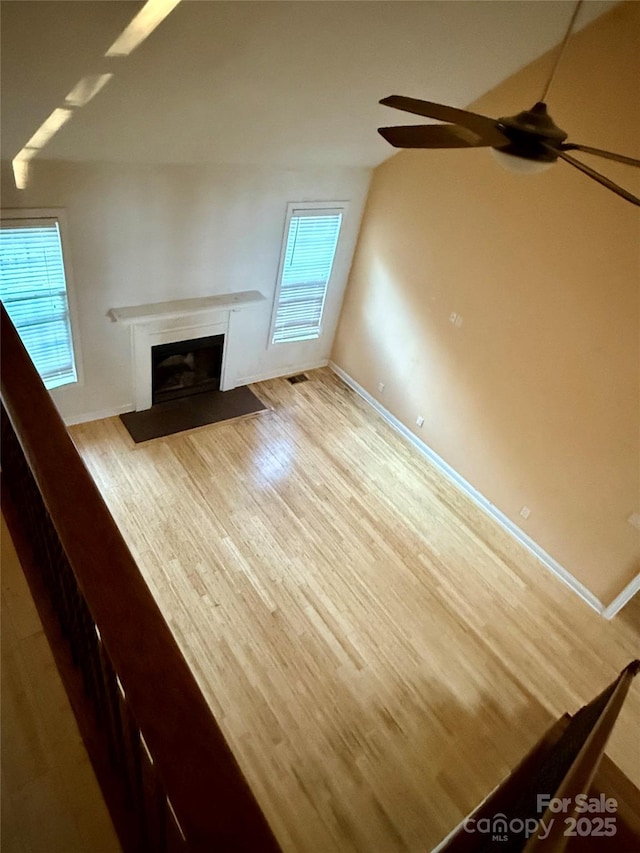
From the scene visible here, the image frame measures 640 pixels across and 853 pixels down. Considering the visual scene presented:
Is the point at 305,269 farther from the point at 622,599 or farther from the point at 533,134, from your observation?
the point at 622,599

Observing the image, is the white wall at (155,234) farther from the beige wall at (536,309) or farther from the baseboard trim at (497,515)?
the baseboard trim at (497,515)

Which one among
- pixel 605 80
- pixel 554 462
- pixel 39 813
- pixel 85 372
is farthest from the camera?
pixel 85 372

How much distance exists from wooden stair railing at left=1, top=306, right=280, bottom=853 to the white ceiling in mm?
2394

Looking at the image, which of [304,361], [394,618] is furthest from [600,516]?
[304,361]

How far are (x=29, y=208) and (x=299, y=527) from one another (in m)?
3.67

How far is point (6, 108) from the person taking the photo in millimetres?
3346

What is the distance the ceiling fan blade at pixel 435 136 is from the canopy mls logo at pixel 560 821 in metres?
2.00

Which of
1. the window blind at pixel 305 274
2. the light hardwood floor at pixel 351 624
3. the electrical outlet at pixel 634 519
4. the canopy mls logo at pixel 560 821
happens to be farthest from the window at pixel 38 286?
the electrical outlet at pixel 634 519

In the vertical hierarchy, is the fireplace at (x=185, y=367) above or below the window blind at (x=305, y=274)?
below

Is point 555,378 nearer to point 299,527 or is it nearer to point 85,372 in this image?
point 299,527

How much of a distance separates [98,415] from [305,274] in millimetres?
3007

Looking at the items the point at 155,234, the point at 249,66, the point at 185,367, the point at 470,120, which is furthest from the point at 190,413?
the point at 470,120

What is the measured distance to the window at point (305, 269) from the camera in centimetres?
592

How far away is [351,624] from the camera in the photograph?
4.23 meters
